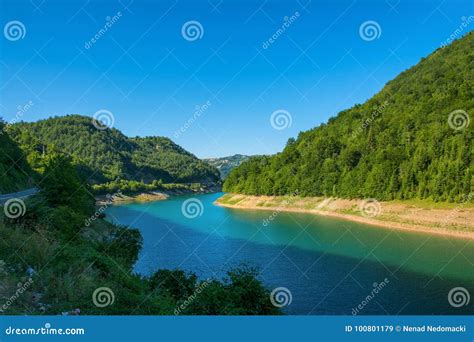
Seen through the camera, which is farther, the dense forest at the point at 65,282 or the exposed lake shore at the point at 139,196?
the exposed lake shore at the point at 139,196

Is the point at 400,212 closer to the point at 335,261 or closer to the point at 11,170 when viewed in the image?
the point at 335,261

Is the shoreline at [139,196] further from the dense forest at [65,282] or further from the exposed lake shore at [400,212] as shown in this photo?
the dense forest at [65,282]

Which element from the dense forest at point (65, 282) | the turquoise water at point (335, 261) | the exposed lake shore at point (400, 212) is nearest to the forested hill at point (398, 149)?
the exposed lake shore at point (400, 212)

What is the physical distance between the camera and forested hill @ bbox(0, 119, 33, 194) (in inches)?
1640

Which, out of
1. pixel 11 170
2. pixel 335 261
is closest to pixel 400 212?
pixel 335 261

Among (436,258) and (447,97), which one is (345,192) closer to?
(447,97)

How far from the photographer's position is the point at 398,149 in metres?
86.4

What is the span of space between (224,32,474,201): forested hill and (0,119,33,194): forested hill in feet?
198

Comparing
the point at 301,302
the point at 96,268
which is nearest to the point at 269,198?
the point at 301,302

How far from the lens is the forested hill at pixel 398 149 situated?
6981cm

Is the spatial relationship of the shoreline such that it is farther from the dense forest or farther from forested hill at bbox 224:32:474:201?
the dense forest

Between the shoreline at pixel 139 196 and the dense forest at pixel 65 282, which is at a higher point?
the shoreline at pixel 139 196

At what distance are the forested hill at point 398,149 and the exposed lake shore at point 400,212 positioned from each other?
8.55ft

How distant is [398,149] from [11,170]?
2935 inches
